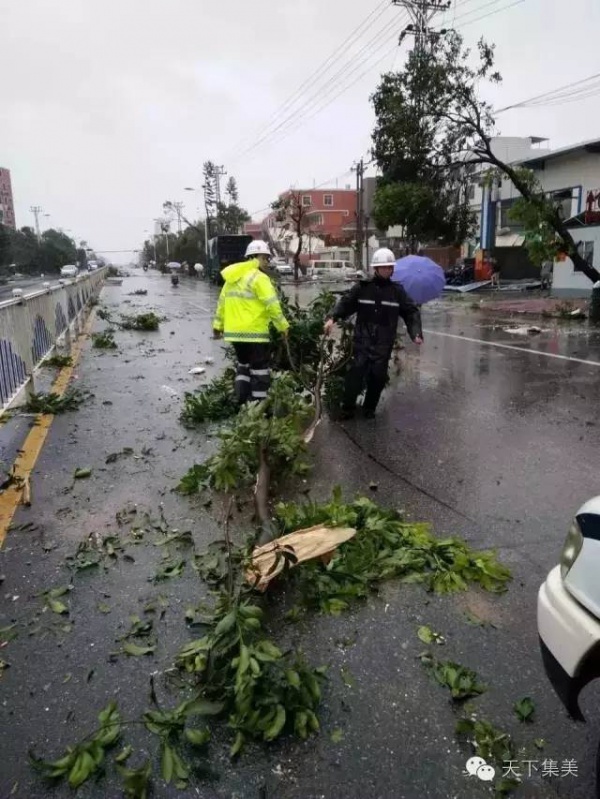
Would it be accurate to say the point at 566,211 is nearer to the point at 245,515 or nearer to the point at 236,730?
the point at 245,515

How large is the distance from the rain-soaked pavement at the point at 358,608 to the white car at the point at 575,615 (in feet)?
1.61

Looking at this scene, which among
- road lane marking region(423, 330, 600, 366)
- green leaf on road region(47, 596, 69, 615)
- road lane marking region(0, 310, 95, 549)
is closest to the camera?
green leaf on road region(47, 596, 69, 615)

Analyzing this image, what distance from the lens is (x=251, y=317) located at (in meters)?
6.15

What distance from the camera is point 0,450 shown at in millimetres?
5516

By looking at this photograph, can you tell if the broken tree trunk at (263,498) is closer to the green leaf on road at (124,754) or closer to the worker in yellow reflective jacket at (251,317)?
the green leaf on road at (124,754)

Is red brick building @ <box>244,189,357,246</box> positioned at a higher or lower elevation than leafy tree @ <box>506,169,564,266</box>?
higher

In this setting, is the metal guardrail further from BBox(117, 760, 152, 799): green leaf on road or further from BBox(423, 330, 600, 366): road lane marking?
BBox(423, 330, 600, 366): road lane marking

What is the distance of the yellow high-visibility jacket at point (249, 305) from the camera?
6.01m

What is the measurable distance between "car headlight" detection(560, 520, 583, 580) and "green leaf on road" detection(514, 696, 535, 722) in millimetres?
703

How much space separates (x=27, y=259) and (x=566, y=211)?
47.5 metres

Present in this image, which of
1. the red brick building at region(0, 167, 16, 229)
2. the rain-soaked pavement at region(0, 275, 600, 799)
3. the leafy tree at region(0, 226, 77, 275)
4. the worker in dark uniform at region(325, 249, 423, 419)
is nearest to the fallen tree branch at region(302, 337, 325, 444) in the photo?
the rain-soaked pavement at region(0, 275, 600, 799)

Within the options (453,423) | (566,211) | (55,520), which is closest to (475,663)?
(55,520)

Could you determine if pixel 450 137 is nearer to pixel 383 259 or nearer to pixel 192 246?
pixel 383 259

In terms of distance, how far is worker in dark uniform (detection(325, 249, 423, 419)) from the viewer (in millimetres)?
6262
